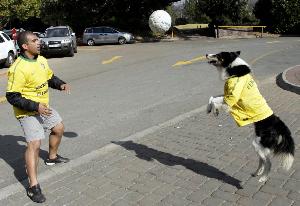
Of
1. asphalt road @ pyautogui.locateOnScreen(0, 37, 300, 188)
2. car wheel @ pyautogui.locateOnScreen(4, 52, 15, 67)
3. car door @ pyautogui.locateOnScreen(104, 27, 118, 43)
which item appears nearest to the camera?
asphalt road @ pyautogui.locateOnScreen(0, 37, 300, 188)

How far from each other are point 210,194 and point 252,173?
82 cm

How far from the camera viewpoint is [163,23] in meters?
35.8

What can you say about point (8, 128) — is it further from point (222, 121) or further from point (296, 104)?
point (296, 104)

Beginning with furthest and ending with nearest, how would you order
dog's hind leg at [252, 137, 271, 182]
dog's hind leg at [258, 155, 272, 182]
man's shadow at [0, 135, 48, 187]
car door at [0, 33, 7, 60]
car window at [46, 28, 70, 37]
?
car window at [46, 28, 70, 37]
car door at [0, 33, 7, 60]
man's shadow at [0, 135, 48, 187]
dog's hind leg at [258, 155, 272, 182]
dog's hind leg at [252, 137, 271, 182]

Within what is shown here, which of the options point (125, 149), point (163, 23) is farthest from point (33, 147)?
point (163, 23)

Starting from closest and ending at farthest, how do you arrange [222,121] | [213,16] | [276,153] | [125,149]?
[276,153]
[125,149]
[222,121]
[213,16]

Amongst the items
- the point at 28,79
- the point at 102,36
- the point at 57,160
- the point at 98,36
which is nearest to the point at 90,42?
the point at 98,36

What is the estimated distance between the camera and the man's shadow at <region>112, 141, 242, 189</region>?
5594mm

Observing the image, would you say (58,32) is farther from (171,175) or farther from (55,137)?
(171,175)

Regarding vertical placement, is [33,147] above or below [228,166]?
above

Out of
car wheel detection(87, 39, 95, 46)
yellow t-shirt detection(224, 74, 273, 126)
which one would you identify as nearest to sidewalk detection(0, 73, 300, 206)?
yellow t-shirt detection(224, 74, 273, 126)

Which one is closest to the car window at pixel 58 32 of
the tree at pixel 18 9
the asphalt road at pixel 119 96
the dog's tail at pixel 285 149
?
the asphalt road at pixel 119 96

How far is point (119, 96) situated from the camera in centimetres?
1188

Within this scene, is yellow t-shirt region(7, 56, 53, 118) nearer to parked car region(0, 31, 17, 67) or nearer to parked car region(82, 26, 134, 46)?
parked car region(0, 31, 17, 67)
